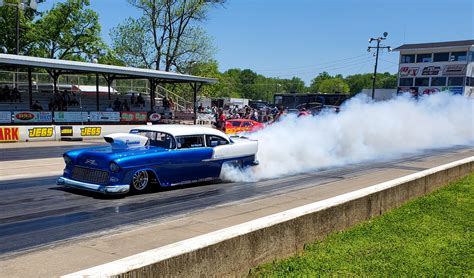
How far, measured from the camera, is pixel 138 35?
5266cm

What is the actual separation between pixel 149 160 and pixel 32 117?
55.4 ft

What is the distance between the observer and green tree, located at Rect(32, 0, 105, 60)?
5575cm

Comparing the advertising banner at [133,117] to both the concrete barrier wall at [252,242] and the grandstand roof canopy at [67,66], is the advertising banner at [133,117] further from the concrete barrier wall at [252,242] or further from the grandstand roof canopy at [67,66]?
the concrete barrier wall at [252,242]

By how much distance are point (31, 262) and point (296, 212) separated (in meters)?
3.37

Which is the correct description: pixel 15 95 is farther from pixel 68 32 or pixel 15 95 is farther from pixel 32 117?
pixel 68 32

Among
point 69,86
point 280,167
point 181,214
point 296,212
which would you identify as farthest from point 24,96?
point 296,212

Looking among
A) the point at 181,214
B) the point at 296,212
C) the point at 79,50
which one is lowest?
the point at 181,214

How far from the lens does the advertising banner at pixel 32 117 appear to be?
2212cm

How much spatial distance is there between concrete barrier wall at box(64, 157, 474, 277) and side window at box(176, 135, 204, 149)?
3.99m

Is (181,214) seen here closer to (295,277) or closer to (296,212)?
(296,212)

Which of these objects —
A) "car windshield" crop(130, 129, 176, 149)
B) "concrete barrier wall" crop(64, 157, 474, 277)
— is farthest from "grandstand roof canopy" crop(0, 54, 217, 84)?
"concrete barrier wall" crop(64, 157, 474, 277)

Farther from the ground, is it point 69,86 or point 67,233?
point 69,86

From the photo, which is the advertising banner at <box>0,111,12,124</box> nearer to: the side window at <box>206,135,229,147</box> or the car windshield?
the car windshield

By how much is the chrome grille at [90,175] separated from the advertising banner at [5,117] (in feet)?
49.9
